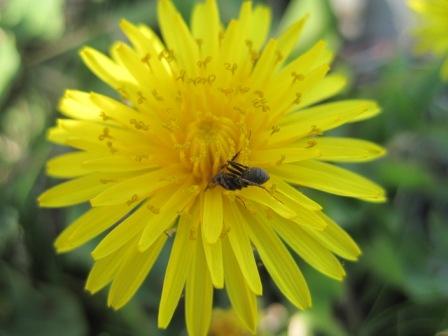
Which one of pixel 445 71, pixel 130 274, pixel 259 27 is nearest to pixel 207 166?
pixel 130 274

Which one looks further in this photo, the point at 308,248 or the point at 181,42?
the point at 181,42

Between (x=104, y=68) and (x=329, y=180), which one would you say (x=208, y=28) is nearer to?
(x=104, y=68)

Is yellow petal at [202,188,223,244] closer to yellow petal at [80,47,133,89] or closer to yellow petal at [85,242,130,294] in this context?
yellow petal at [85,242,130,294]

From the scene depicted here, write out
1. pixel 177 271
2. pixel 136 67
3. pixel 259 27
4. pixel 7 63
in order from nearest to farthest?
pixel 177 271 < pixel 136 67 < pixel 259 27 < pixel 7 63

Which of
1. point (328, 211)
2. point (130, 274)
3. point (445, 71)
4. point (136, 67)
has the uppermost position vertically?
point (136, 67)

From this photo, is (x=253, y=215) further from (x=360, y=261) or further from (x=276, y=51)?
(x=360, y=261)

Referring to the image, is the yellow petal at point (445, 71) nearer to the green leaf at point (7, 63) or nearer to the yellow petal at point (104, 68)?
the yellow petal at point (104, 68)

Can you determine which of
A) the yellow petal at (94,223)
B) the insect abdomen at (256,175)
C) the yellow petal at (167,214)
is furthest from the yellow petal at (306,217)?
the yellow petal at (94,223)

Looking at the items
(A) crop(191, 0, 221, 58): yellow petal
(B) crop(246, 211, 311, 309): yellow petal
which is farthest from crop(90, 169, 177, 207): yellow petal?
(A) crop(191, 0, 221, 58): yellow petal
